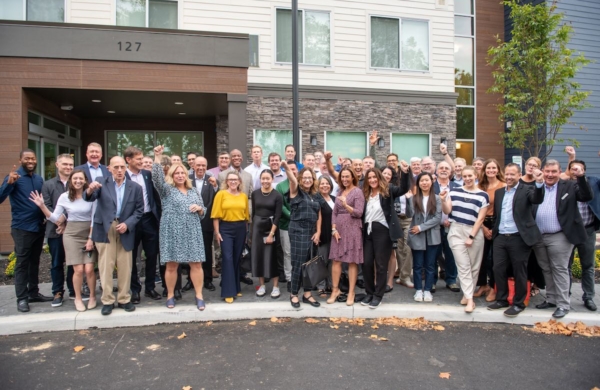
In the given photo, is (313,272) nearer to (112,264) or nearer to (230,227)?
(230,227)

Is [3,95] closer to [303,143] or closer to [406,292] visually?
[303,143]

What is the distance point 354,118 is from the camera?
12.9 metres

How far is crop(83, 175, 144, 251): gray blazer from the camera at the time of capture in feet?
17.5

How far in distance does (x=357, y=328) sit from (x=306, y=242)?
140cm

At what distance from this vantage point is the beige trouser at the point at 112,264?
17.7 feet

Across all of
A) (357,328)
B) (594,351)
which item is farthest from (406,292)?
(594,351)

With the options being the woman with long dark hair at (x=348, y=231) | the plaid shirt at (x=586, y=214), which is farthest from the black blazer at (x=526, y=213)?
the woman with long dark hair at (x=348, y=231)

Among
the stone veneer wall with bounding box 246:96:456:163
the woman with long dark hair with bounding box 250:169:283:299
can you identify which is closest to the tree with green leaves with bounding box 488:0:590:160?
the stone veneer wall with bounding box 246:96:456:163

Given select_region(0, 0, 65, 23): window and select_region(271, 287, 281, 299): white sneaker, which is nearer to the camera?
select_region(271, 287, 281, 299): white sneaker

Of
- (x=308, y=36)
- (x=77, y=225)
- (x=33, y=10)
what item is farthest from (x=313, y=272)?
(x=33, y=10)

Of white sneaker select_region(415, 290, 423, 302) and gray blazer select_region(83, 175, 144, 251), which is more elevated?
gray blazer select_region(83, 175, 144, 251)

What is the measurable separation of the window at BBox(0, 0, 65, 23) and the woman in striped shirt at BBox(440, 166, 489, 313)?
10.9 meters

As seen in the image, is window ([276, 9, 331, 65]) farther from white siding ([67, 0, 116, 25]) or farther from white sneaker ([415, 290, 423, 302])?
white sneaker ([415, 290, 423, 302])

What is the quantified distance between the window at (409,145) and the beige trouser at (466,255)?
7.62 metres
